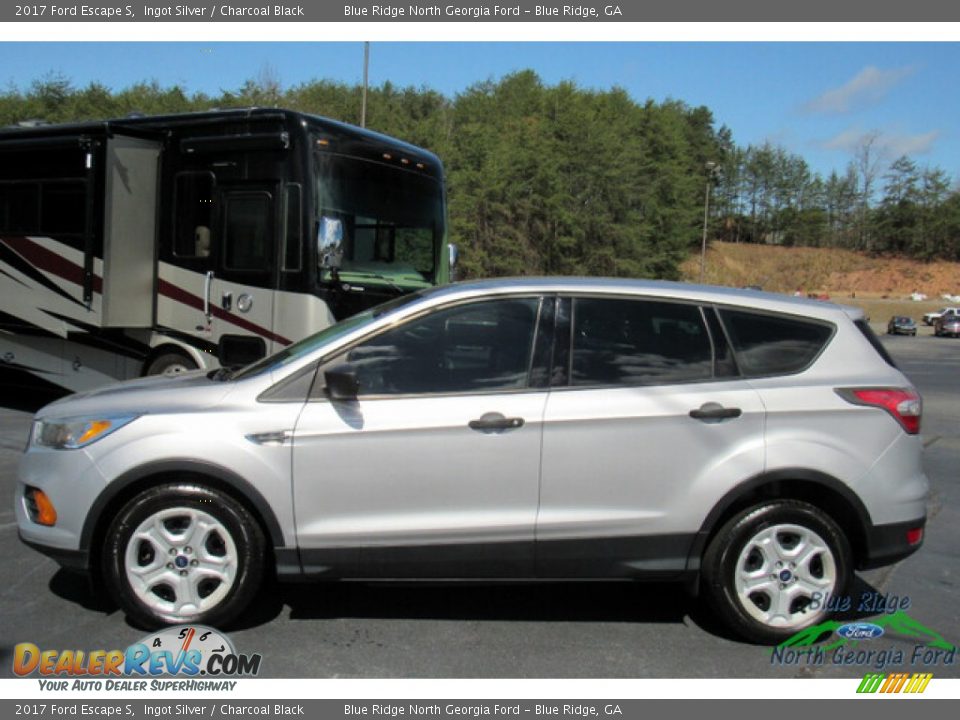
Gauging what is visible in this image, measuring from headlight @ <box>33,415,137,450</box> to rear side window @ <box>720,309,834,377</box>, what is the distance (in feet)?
9.60

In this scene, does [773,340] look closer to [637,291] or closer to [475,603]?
[637,291]

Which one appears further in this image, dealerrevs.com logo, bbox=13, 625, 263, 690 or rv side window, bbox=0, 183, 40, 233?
rv side window, bbox=0, 183, 40, 233

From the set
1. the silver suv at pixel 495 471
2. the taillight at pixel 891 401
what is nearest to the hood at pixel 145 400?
the silver suv at pixel 495 471

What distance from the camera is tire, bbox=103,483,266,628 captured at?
3.89 m

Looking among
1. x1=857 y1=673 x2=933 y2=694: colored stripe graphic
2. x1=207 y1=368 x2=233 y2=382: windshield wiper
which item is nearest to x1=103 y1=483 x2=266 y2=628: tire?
x1=207 y1=368 x2=233 y2=382: windshield wiper

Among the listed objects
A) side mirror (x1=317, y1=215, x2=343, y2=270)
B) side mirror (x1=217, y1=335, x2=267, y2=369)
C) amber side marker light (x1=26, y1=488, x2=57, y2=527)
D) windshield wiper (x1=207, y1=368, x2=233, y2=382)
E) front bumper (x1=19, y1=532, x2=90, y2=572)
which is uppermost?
side mirror (x1=317, y1=215, x2=343, y2=270)

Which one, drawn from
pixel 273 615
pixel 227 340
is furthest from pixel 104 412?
pixel 227 340

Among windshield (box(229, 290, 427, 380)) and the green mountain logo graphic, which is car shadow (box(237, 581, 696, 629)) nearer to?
the green mountain logo graphic

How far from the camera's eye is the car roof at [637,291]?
4152 mm

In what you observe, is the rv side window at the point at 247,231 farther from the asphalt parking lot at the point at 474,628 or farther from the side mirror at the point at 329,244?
the asphalt parking lot at the point at 474,628

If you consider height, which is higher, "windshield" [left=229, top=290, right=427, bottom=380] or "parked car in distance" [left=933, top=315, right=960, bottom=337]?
"windshield" [left=229, top=290, right=427, bottom=380]

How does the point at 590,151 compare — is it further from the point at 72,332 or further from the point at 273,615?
the point at 273,615

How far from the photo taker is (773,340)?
13.6 ft

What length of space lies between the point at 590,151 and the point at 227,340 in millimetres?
36054
